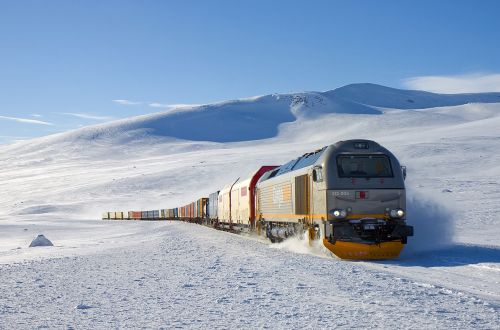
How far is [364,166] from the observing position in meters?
18.1

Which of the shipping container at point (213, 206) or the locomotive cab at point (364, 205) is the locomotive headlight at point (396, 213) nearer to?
the locomotive cab at point (364, 205)

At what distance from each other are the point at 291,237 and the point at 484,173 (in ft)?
191

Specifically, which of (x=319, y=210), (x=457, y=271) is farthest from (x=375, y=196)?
(x=457, y=271)

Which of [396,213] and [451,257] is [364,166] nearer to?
[396,213]

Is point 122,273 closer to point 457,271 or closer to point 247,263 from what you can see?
point 247,263

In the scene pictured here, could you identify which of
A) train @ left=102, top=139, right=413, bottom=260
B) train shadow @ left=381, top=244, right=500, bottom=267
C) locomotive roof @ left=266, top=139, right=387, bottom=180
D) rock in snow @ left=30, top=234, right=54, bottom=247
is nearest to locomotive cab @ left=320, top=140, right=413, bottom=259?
train @ left=102, top=139, right=413, bottom=260

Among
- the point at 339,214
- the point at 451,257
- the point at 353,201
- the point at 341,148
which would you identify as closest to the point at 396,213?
the point at 353,201

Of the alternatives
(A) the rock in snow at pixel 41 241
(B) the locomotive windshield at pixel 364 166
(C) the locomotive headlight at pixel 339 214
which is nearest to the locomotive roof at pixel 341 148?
(B) the locomotive windshield at pixel 364 166

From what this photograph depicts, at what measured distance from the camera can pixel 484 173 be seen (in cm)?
7350

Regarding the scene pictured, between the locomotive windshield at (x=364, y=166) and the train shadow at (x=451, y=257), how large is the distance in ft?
8.68

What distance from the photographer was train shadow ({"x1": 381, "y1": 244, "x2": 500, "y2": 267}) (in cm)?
1589

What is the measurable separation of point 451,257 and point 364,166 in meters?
3.65

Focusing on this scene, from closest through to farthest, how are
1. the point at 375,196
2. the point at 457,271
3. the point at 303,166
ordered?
1. the point at 457,271
2. the point at 375,196
3. the point at 303,166

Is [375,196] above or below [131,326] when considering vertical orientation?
above
